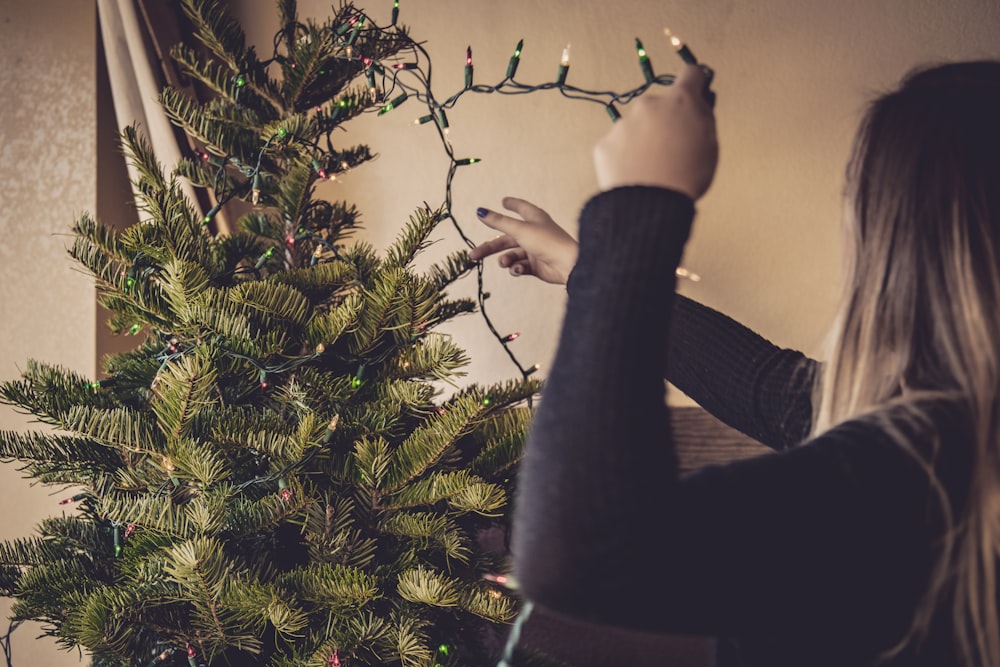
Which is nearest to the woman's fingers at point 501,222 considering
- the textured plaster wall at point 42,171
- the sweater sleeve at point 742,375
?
the sweater sleeve at point 742,375

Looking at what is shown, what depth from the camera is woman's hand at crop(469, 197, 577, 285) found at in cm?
71

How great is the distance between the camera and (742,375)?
2.23 ft

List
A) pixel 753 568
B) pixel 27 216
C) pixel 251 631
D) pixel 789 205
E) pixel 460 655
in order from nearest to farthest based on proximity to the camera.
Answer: pixel 753 568 → pixel 251 631 → pixel 460 655 → pixel 27 216 → pixel 789 205

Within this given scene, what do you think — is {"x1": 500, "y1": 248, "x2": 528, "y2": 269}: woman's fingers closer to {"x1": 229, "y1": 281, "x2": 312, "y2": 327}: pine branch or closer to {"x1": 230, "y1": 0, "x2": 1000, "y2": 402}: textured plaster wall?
Answer: {"x1": 229, "y1": 281, "x2": 312, "y2": 327}: pine branch

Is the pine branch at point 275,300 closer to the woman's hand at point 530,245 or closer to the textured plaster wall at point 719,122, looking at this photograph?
the woman's hand at point 530,245

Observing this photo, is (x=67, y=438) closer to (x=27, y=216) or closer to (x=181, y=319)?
(x=181, y=319)

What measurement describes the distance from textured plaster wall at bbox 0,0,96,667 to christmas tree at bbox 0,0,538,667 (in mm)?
395

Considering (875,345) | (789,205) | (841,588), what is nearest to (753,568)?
(841,588)

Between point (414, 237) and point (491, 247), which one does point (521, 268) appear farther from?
point (414, 237)

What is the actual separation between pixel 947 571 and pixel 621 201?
27 centimetres

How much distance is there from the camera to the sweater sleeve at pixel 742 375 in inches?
25.5

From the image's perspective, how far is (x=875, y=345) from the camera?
1.42ft

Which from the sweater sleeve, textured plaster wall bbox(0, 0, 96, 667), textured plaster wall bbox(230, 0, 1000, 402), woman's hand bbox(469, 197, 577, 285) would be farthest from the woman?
textured plaster wall bbox(0, 0, 96, 667)

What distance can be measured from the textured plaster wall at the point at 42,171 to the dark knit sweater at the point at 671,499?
91cm
